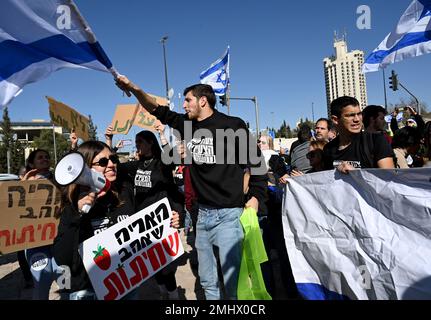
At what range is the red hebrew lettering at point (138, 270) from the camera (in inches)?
96.3

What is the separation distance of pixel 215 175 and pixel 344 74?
155 feet

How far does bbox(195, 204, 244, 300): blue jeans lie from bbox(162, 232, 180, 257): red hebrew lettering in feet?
0.60

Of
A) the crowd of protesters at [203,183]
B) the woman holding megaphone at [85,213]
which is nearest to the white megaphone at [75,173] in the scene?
the woman holding megaphone at [85,213]

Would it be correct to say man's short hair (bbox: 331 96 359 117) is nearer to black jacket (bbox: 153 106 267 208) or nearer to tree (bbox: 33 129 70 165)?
black jacket (bbox: 153 106 267 208)

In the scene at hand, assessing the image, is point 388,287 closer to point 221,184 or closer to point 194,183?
point 221,184

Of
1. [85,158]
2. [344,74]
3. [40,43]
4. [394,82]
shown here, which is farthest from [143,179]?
[344,74]

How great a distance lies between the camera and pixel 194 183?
9.21ft

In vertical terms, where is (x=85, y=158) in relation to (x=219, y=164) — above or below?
above

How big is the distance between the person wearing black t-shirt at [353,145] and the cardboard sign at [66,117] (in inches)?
139

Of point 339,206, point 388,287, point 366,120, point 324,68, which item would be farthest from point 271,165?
point 324,68

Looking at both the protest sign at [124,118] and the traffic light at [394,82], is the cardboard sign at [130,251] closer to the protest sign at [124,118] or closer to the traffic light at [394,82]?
the protest sign at [124,118]

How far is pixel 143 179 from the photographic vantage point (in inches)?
143

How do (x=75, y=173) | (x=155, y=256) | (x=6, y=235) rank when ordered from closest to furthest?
(x=75, y=173) → (x=155, y=256) → (x=6, y=235)

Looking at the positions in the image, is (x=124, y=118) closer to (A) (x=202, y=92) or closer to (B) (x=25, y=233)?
(B) (x=25, y=233)
